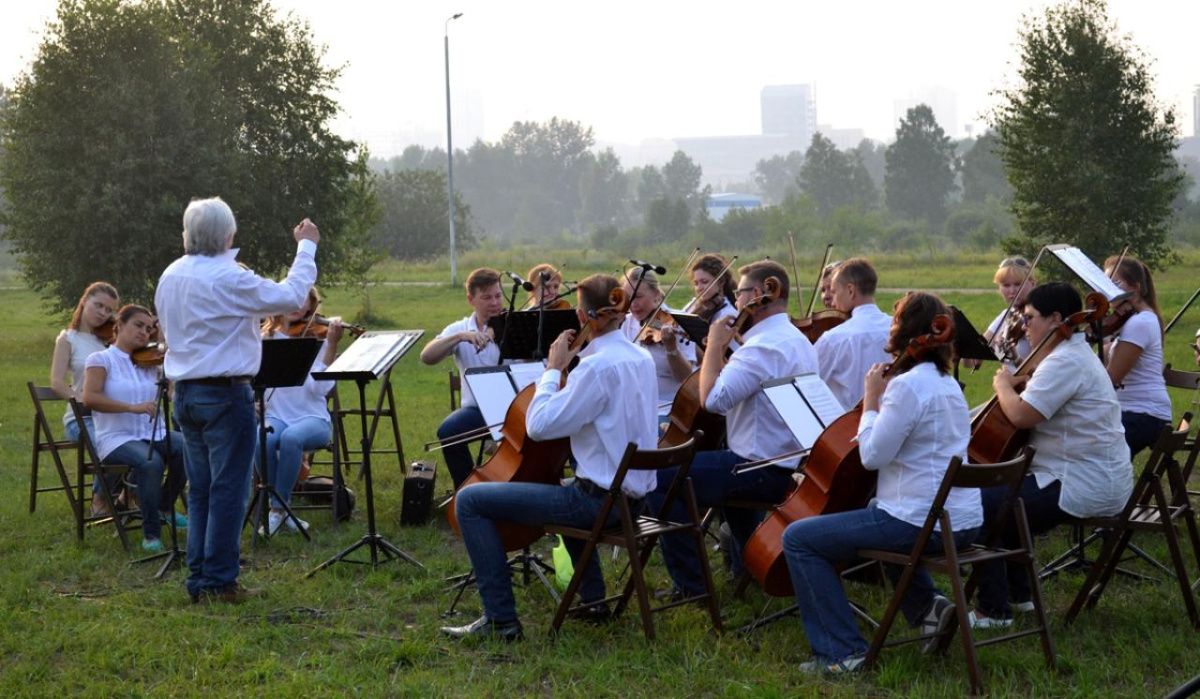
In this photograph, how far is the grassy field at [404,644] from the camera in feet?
16.9

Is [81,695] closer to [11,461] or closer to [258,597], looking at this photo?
[258,597]

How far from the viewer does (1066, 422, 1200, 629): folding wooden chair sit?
5648 millimetres

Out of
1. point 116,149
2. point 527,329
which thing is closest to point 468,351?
point 527,329

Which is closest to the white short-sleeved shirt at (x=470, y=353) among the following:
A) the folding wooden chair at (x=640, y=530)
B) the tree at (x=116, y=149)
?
the folding wooden chair at (x=640, y=530)

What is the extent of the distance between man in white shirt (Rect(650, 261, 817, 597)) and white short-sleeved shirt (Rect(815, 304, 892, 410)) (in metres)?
0.58

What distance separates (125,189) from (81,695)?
1746 cm

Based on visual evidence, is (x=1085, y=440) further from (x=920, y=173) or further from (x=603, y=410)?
(x=920, y=173)

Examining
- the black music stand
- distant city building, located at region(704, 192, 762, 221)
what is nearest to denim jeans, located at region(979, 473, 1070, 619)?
the black music stand

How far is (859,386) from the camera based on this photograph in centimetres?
689

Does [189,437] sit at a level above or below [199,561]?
above

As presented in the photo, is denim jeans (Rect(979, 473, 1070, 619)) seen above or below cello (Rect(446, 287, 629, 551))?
below

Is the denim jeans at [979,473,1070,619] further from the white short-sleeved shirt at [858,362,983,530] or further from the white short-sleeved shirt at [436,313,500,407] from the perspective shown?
the white short-sleeved shirt at [436,313,500,407]

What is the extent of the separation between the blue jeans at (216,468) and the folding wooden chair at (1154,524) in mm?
3902

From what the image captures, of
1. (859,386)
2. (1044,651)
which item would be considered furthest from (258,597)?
(1044,651)
